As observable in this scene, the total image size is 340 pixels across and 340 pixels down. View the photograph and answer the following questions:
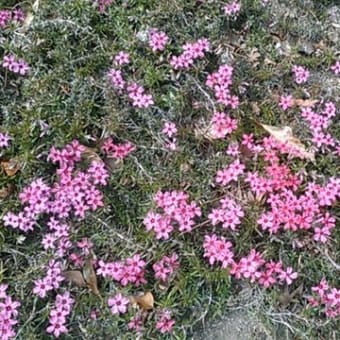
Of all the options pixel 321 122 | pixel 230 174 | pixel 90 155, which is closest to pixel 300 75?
pixel 321 122

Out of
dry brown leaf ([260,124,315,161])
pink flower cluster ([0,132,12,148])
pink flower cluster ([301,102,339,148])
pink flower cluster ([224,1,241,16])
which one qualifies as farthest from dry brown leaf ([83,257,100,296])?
pink flower cluster ([224,1,241,16])

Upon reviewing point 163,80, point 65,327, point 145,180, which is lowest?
point 65,327

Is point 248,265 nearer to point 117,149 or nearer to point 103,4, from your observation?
point 117,149

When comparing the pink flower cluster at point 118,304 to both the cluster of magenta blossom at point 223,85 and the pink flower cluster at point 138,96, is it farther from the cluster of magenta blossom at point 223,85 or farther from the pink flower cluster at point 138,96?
the cluster of magenta blossom at point 223,85

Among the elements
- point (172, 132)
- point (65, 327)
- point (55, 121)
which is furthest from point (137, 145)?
point (65, 327)

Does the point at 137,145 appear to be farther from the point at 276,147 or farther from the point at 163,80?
the point at 276,147
